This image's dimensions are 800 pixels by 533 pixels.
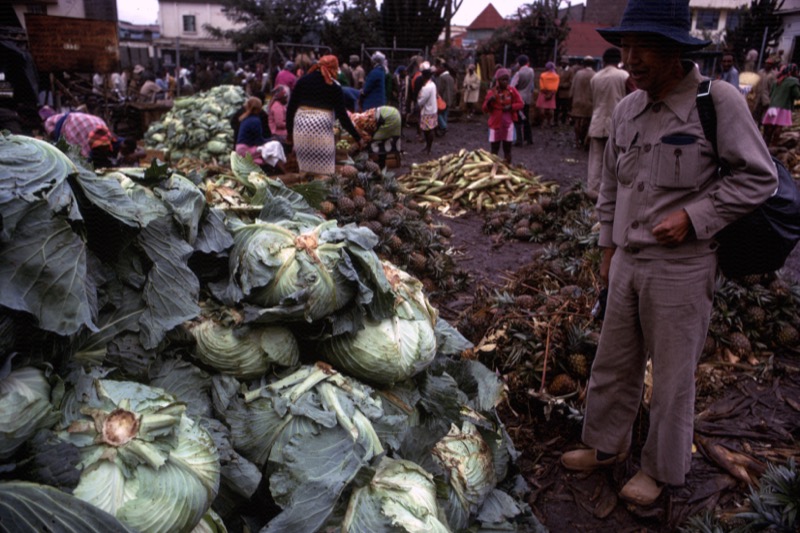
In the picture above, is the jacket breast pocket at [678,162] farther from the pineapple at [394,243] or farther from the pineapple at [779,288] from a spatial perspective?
the pineapple at [394,243]

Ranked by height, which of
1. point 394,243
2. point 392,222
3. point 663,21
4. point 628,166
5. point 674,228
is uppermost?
point 663,21

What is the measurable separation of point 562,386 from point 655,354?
3.83 ft

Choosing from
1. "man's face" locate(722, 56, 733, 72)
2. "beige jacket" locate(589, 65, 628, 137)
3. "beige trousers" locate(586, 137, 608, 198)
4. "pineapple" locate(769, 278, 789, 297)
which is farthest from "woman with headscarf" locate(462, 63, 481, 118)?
"pineapple" locate(769, 278, 789, 297)

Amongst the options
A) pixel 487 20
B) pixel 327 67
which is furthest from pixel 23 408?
pixel 487 20

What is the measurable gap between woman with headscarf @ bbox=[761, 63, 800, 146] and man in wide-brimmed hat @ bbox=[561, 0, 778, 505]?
12.7 metres

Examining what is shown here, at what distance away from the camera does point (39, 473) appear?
152 centimetres

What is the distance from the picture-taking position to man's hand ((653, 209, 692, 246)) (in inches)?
102

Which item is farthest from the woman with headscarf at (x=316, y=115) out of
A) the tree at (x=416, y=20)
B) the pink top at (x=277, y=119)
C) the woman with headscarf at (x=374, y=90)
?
the tree at (x=416, y=20)

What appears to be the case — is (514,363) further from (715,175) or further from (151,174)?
(151,174)

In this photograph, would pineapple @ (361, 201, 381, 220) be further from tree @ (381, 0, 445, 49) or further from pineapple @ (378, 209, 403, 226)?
tree @ (381, 0, 445, 49)

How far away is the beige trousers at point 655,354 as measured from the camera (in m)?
2.74

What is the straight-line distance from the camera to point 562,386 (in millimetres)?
3961

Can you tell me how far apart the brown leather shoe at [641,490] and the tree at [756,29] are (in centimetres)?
2587

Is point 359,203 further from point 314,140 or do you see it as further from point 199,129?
→ point 199,129
